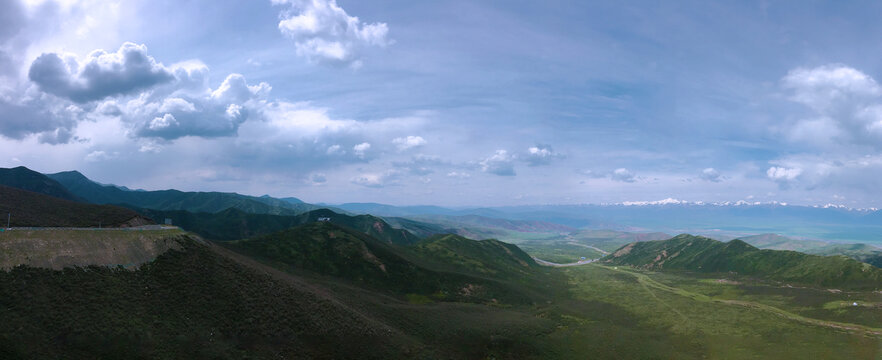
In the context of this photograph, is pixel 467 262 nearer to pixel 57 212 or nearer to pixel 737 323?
pixel 737 323

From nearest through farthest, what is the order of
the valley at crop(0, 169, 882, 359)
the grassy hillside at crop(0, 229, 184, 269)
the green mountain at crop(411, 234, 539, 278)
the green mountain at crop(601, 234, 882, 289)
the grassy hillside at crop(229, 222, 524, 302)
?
the valley at crop(0, 169, 882, 359)
the grassy hillside at crop(0, 229, 184, 269)
the grassy hillside at crop(229, 222, 524, 302)
the green mountain at crop(601, 234, 882, 289)
the green mountain at crop(411, 234, 539, 278)

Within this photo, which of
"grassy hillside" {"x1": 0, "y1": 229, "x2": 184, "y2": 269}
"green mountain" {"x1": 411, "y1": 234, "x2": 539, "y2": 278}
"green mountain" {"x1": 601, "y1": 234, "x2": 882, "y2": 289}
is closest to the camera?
"grassy hillside" {"x1": 0, "y1": 229, "x2": 184, "y2": 269}

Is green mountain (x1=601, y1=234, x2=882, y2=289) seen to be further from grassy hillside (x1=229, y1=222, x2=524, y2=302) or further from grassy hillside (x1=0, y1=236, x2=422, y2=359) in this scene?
grassy hillside (x1=0, y1=236, x2=422, y2=359)

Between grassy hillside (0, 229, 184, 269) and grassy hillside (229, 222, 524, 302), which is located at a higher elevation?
grassy hillside (0, 229, 184, 269)

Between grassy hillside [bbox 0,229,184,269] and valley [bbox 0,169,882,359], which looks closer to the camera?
valley [bbox 0,169,882,359]

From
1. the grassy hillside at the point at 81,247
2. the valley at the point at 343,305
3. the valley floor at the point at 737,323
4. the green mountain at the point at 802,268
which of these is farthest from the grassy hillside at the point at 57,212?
the green mountain at the point at 802,268

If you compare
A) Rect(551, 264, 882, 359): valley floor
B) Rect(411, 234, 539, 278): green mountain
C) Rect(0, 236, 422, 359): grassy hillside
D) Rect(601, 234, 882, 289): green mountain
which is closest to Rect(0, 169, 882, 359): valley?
Rect(0, 236, 422, 359): grassy hillside

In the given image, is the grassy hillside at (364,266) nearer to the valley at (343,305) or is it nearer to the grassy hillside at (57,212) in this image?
the valley at (343,305)

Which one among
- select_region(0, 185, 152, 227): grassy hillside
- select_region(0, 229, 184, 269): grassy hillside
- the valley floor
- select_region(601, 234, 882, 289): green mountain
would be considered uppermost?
select_region(0, 185, 152, 227): grassy hillside
